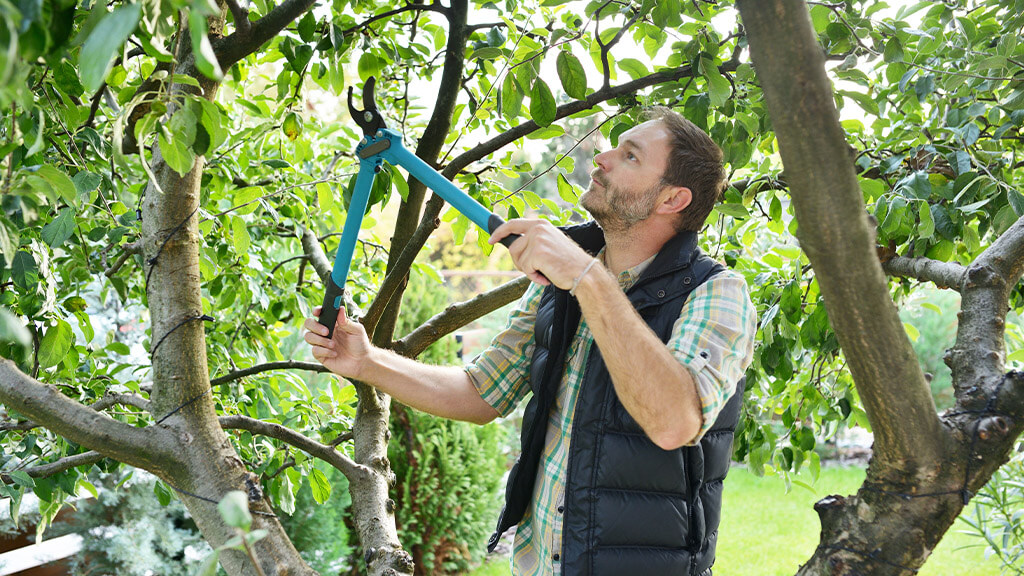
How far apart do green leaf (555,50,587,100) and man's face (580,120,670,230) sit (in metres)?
0.35

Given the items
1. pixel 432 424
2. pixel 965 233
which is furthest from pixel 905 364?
pixel 432 424

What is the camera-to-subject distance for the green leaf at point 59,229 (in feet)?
5.25

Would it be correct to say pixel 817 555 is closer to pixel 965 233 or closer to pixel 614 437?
pixel 614 437

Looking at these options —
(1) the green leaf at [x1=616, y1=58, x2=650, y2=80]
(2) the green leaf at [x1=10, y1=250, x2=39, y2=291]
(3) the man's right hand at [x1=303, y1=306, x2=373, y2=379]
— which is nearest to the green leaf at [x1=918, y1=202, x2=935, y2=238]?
(1) the green leaf at [x1=616, y1=58, x2=650, y2=80]

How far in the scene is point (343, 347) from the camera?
1909mm

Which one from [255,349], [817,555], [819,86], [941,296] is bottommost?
[817,555]

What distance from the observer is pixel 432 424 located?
Result: 5.38 m

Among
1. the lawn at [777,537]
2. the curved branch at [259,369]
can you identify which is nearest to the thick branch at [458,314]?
the curved branch at [259,369]

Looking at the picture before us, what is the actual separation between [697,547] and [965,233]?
1.06m

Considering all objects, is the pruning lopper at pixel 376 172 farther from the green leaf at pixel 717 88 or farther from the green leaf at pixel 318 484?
the green leaf at pixel 318 484

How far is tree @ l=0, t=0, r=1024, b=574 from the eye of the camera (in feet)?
3.20

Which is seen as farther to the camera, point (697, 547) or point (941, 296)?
point (941, 296)

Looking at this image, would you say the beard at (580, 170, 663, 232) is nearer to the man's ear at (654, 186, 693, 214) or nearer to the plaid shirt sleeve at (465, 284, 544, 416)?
the man's ear at (654, 186, 693, 214)

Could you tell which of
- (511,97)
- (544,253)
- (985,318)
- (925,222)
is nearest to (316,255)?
(511,97)
